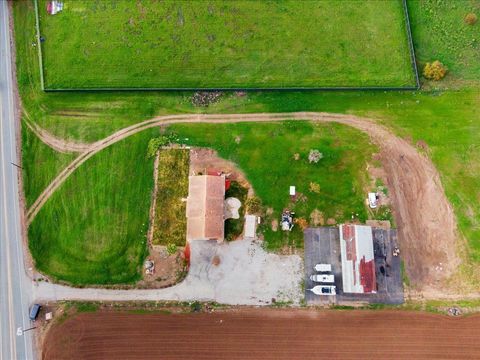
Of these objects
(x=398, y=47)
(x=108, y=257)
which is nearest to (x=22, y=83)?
(x=108, y=257)

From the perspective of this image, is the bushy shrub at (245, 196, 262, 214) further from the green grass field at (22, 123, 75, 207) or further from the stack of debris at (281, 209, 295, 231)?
the green grass field at (22, 123, 75, 207)

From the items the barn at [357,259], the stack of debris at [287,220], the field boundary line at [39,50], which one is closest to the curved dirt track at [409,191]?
the barn at [357,259]

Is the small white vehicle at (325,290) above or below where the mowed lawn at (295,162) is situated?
below

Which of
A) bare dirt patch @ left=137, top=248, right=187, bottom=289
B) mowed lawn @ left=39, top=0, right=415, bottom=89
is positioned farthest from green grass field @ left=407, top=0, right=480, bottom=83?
bare dirt patch @ left=137, top=248, right=187, bottom=289

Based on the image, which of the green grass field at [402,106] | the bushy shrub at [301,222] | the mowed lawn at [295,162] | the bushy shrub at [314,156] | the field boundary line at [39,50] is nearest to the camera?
the bushy shrub at [301,222]

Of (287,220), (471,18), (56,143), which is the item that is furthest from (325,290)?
(471,18)

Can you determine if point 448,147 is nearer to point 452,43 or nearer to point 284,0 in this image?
point 452,43

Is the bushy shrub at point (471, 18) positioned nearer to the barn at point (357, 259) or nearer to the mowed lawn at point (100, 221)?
the barn at point (357, 259)
